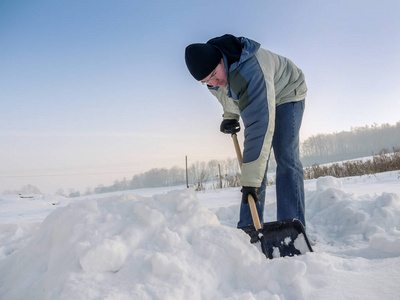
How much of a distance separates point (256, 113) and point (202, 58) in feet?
1.68

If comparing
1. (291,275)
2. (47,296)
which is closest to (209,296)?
(291,275)

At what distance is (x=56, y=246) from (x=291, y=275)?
111 centimetres

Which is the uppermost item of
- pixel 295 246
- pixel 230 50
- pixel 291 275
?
pixel 230 50

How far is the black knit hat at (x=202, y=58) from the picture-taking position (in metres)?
1.65

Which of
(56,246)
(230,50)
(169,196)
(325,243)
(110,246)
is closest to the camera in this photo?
(110,246)

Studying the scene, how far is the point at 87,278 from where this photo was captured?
1.03m

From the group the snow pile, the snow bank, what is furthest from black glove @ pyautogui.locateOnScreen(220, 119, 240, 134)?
the snow pile

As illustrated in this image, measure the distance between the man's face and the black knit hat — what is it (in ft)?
0.12

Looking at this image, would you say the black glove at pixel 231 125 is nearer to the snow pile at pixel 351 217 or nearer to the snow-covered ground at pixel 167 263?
the snow-covered ground at pixel 167 263

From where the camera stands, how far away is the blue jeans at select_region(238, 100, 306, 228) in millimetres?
2039

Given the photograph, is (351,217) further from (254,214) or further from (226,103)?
(226,103)

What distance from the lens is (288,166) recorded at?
2062mm

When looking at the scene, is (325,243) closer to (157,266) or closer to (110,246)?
(157,266)

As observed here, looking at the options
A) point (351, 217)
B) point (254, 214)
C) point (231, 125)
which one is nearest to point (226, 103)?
point (231, 125)
